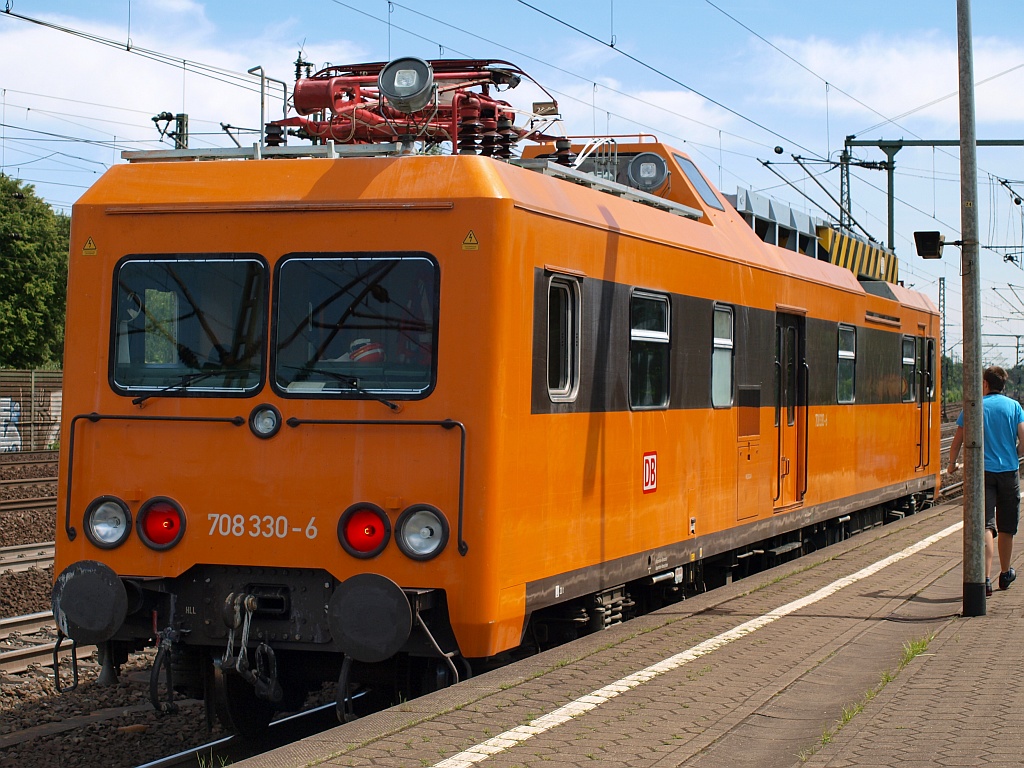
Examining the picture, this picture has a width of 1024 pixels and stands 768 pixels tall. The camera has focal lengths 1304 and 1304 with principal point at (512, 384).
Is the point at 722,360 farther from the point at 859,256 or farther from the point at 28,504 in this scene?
the point at 28,504

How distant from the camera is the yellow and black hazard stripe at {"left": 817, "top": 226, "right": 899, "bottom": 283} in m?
14.5

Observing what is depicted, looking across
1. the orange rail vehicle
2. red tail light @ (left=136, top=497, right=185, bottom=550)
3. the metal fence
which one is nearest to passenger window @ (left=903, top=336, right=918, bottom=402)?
the orange rail vehicle

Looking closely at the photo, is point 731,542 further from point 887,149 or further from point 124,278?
point 887,149

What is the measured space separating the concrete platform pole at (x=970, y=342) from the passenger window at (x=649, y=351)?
7.13 feet

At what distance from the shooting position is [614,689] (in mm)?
6590

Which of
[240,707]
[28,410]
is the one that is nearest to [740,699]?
[240,707]

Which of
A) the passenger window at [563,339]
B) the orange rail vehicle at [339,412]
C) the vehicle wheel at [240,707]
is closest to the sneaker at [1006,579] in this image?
the orange rail vehicle at [339,412]

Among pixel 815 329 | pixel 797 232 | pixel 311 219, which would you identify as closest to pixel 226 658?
pixel 311 219

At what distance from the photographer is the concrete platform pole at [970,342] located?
911cm

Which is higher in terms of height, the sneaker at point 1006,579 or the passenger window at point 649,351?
the passenger window at point 649,351

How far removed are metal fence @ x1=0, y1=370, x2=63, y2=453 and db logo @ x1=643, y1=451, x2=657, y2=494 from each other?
2922 centimetres

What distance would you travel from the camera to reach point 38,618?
10680 mm

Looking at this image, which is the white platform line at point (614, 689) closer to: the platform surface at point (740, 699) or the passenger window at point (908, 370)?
the platform surface at point (740, 699)

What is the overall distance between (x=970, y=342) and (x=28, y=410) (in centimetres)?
3222
